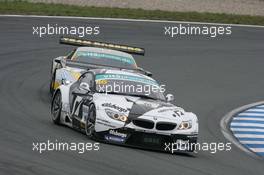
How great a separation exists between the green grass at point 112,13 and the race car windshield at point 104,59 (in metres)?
11.6

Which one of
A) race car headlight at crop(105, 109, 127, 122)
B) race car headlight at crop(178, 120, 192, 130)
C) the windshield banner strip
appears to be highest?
the windshield banner strip

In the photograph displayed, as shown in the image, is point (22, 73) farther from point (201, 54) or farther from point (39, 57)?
point (201, 54)

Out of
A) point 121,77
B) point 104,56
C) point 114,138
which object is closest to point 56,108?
point 121,77

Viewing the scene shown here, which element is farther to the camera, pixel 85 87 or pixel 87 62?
pixel 87 62

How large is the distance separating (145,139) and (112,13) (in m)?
19.0

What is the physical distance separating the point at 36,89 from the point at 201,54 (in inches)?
324

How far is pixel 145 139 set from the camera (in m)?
13.1

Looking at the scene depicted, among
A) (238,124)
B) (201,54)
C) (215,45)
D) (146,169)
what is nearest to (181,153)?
(146,169)

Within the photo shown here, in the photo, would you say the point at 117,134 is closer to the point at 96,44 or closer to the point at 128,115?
the point at 128,115

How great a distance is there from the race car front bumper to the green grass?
17831 millimetres

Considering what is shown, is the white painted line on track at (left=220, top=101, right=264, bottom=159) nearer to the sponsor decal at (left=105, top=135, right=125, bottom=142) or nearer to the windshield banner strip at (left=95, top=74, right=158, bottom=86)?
the windshield banner strip at (left=95, top=74, right=158, bottom=86)

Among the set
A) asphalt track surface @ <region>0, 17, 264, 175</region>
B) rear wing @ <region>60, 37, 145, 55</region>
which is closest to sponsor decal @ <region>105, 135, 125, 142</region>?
asphalt track surface @ <region>0, 17, 264, 175</region>

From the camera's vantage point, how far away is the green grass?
3084cm

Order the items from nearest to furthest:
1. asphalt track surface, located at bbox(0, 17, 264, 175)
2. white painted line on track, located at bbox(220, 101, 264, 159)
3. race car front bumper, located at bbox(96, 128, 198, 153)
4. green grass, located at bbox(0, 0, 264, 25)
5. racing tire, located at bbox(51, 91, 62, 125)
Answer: asphalt track surface, located at bbox(0, 17, 264, 175) → race car front bumper, located at bbox(96, 128, 198, 153) → white painted line on track, located at bbox(220, 101, 264, 159) → racing tire, located at bbox(51, 91, 62, 125) → green grass, located at bbox(0, 0, 264, 25)
